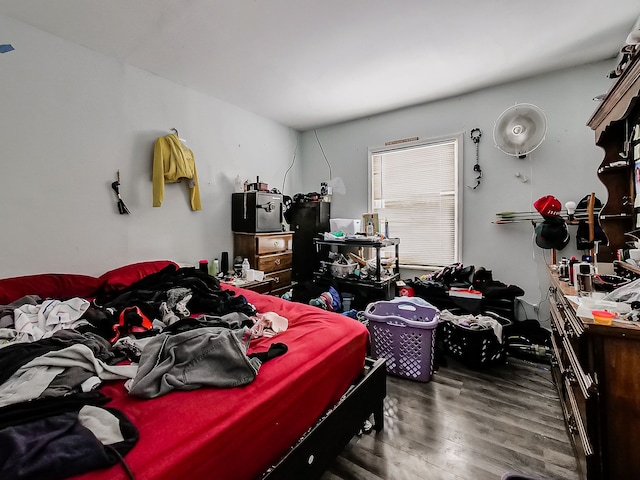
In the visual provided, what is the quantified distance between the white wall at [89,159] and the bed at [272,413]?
24.2 inches

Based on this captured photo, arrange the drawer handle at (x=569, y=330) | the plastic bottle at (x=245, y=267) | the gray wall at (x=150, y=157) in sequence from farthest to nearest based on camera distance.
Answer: the plastic bottle at (x=245, y=267)
the gray wall at (x=150, y=157)
the drawer handle at (x=569, y=330)

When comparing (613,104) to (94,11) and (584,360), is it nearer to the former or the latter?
(584,360)

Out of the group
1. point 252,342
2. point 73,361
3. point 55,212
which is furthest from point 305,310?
point 55,212

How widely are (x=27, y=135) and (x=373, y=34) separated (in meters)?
2.55

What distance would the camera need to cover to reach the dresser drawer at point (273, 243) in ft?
10.3

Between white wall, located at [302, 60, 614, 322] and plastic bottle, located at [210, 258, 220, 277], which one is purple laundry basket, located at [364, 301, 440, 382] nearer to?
white wall, located at [302, 60, 614, 322]

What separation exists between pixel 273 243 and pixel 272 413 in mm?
2435

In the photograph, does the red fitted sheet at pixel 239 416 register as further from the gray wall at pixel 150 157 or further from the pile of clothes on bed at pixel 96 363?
the gray wall at pixel 150 157

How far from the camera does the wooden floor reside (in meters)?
1.35

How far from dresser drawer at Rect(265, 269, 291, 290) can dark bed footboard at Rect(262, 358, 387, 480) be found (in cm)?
181

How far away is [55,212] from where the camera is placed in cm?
211

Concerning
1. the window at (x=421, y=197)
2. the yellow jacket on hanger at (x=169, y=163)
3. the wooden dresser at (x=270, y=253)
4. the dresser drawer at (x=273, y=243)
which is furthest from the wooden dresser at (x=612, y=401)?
the yellow jacket on hanger at (x=169, y=163)

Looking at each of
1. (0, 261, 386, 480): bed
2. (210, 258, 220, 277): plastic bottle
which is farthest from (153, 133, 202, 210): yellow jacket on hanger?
(0, 261, 386, 480): bed

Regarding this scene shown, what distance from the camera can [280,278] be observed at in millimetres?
3354
